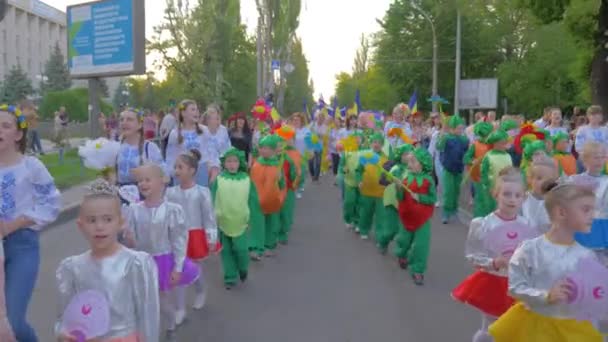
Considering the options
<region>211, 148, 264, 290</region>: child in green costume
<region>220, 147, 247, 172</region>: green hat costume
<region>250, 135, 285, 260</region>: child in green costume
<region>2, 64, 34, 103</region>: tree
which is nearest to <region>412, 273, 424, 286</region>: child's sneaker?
<region>211, 148, 264, 290</region>: child in green costume

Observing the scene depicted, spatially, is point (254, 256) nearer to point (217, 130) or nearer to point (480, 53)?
point (217, 130)

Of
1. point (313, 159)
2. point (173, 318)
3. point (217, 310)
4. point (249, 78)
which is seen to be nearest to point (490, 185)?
point (217, 310)

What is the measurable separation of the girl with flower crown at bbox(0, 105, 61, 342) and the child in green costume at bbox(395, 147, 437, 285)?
4.19 meters

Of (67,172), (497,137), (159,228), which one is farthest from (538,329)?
(67,172)

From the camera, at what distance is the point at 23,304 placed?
422 centimetres

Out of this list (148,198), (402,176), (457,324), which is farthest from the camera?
(402,176)

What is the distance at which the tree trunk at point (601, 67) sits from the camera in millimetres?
19734

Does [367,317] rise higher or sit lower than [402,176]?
lower

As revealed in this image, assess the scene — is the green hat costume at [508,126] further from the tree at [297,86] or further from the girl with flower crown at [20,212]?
the tree at [297,86]

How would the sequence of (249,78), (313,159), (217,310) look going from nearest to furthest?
(217,310) < (313,159) < (249,78)

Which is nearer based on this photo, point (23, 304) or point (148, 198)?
point (23, 304)

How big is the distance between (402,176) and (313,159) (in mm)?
10874

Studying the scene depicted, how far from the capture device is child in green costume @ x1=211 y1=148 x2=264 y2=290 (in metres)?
7.37

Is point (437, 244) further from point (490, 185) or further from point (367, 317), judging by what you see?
point (367, 317)
